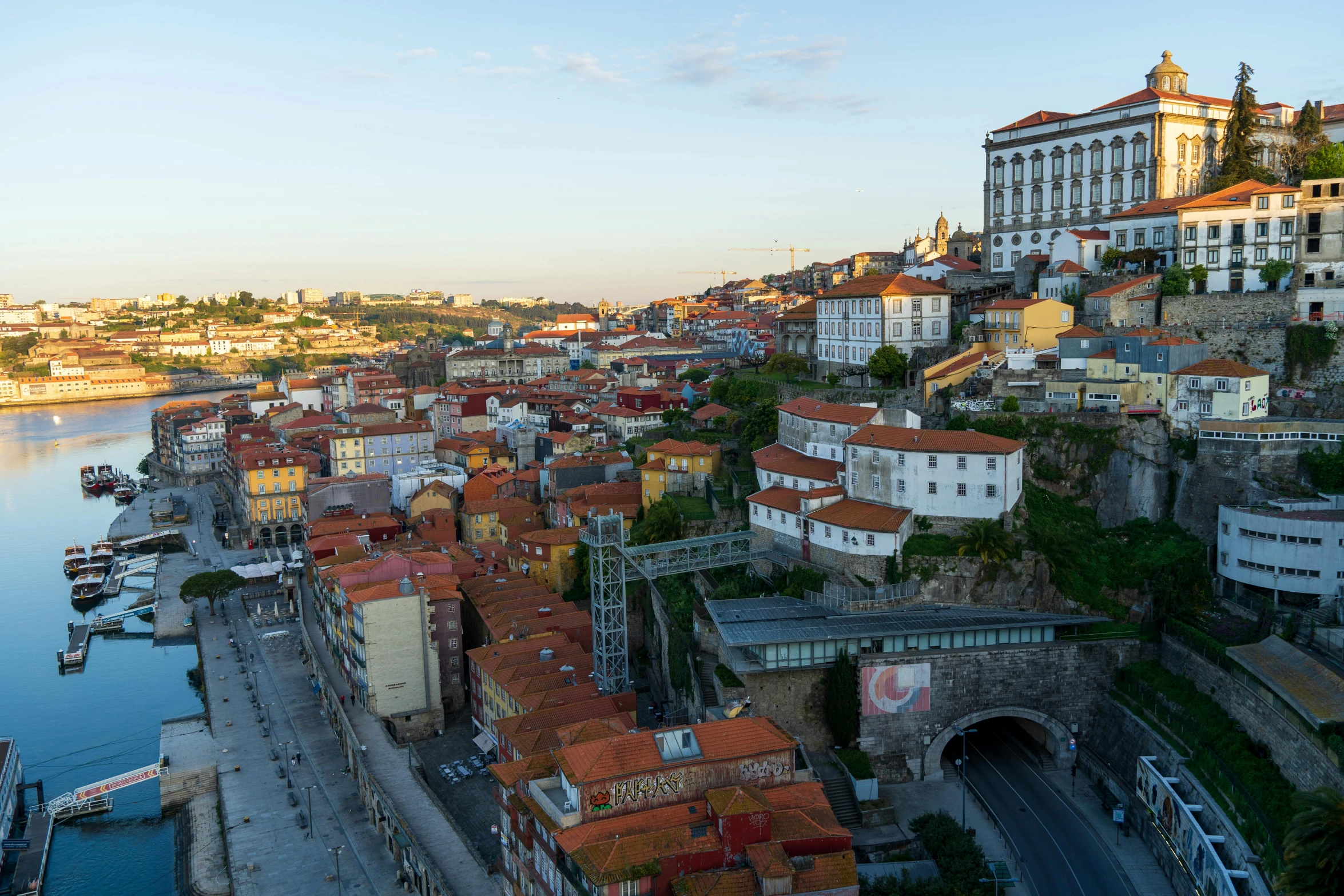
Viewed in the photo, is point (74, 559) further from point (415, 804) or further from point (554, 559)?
point (415, 804)

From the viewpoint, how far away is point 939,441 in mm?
24703

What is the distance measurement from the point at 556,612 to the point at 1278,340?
2204 centimetres

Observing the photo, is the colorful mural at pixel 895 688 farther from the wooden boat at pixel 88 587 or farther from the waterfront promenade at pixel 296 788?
the wooden boat at pixel 88 587

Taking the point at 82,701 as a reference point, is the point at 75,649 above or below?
above

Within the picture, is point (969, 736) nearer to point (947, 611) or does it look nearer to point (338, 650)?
point (947, 611)

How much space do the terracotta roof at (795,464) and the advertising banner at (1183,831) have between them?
Result: 10.4 metres

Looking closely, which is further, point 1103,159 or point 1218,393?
point 1103,159

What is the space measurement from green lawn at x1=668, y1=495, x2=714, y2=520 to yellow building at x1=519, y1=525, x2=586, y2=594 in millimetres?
3768

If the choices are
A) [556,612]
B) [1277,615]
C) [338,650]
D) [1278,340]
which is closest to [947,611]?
[1277,615]

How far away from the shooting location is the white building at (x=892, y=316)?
36.0m

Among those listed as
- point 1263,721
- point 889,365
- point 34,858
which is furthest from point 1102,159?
point 34,858

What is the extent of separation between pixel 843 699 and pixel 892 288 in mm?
18072

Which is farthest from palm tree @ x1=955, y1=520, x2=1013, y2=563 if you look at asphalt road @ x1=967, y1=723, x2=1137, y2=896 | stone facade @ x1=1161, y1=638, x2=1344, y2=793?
asphalt road @ x1=967, y1=723, x2=1137, y2=896

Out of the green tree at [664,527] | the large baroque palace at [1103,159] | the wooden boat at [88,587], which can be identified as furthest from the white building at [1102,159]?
the wooden boat at [88,587]
